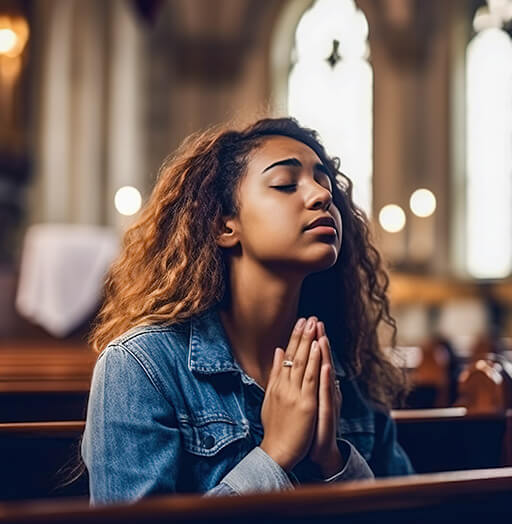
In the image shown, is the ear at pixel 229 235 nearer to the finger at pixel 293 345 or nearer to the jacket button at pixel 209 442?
the finger at pixel 293 345

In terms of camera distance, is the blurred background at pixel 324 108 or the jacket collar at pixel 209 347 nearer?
the jacket collar at pixel 209 347

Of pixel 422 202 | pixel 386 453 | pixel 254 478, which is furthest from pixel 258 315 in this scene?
pixel 422 202

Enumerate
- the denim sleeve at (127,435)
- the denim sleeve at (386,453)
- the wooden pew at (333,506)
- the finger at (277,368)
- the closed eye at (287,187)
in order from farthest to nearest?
the denim sleeve at (386,453) < the closed eye at (287,187) < the finger at (277,368) < the denim sleeve at (127,435) < the wooden pew at (333,506)

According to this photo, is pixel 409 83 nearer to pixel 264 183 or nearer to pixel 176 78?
pixel 176 78

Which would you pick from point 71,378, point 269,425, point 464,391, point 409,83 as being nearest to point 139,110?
point 409,83

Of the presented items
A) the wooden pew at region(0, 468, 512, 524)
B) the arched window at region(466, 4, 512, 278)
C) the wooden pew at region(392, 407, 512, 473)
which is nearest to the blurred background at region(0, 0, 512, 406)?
the arched window at region(466, 4, 512, 278)

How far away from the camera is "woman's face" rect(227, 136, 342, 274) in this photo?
1706 millimetres

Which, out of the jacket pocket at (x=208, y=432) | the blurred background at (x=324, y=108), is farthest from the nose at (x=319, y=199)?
the blurred background at (x=324, y=108)

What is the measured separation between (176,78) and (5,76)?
95.5 inches

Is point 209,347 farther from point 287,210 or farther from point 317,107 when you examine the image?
point 317,107

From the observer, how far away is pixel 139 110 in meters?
11.1

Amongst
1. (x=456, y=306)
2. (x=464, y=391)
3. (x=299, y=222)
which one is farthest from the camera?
(x=456, y=306)

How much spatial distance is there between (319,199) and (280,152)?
0.16 meters

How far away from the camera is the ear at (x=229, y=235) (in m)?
1.85
